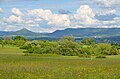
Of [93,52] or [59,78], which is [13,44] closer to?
[93,52]

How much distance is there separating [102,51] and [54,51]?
951 inches

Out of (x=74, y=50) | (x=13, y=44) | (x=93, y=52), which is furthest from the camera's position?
(x=13, y=44)

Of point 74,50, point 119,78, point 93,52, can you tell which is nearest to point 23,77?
point 119,78

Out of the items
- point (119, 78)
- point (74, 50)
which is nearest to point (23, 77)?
point (119, 78)

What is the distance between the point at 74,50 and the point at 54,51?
693cm

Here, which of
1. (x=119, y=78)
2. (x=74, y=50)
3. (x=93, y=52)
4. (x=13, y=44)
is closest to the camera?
(x=119, y=78)

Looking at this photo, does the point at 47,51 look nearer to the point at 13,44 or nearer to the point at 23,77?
the point at 13,44

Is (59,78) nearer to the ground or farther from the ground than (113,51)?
farther from the ground

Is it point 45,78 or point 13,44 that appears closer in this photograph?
point 45,78

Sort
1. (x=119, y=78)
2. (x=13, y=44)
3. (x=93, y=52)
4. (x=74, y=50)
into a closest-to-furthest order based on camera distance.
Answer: (x=119, y=78) < (x=74, y=50) < (x=93, y=52) < (x=13, y=44)

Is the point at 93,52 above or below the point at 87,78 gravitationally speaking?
below

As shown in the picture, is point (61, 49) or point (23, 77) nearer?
point (23, 77)

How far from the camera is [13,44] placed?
175 metres

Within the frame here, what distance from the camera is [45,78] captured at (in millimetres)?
25234
